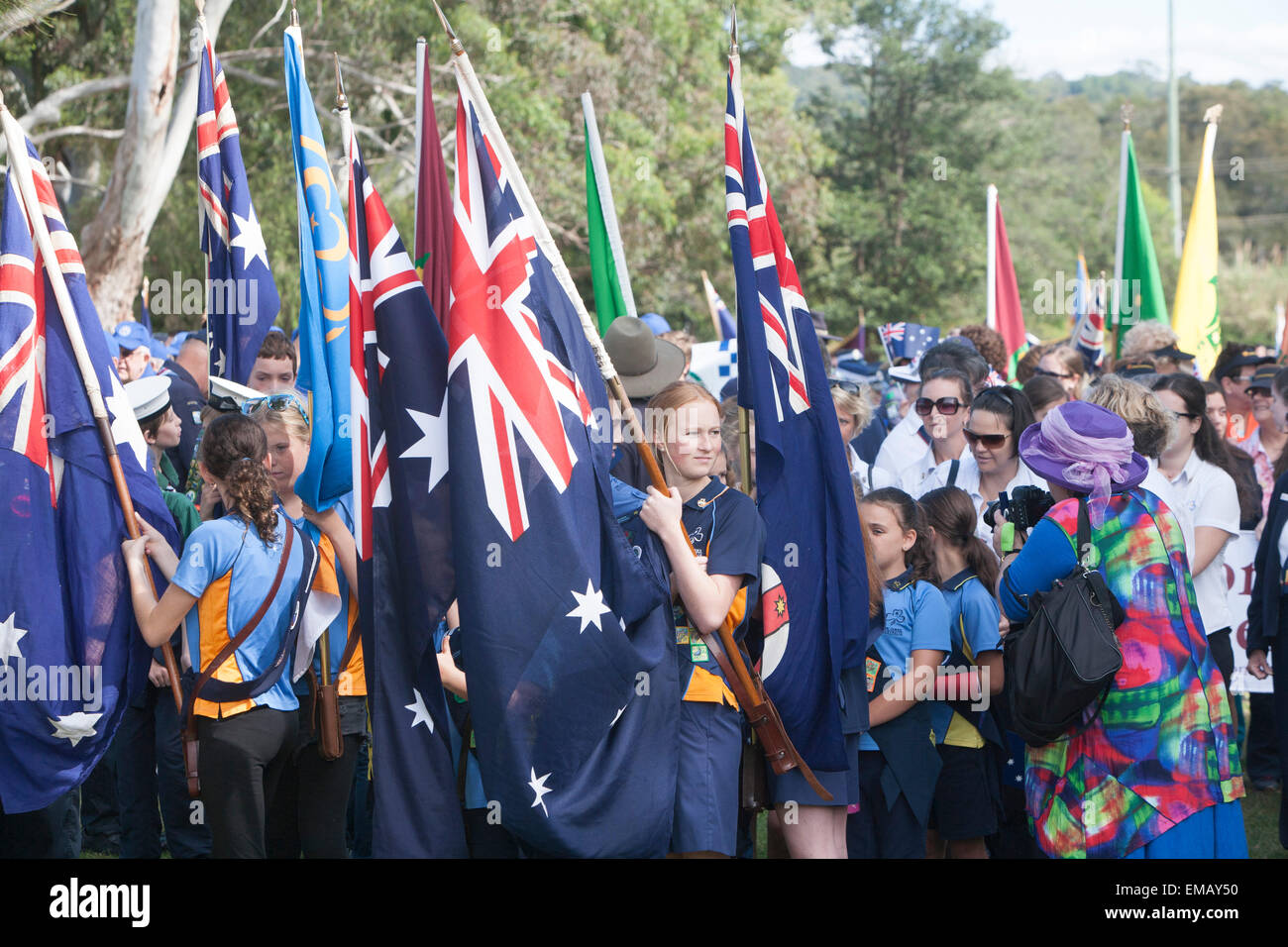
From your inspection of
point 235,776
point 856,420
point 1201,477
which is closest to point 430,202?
point 235,776

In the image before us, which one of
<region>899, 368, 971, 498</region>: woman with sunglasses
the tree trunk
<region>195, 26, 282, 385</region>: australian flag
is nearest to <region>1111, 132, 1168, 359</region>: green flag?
<region>899, 368, 971, 498</region>: woman with sunglasses

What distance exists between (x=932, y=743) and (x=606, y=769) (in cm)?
156

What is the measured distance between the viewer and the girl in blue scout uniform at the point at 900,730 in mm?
4699

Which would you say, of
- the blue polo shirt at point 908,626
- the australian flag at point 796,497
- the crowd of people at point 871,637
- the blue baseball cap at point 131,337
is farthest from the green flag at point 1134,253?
the blue baseball cap at point 131,337

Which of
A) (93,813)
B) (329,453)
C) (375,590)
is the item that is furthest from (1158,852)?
(93,813)

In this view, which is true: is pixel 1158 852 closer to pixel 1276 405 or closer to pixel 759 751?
pixel 759 751

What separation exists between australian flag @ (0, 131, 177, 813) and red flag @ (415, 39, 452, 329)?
3.77 ft

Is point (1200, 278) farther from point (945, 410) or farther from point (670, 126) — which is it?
point (670, 126)

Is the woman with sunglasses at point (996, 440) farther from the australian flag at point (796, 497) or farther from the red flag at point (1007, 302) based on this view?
the red flag at point (1007, 302)

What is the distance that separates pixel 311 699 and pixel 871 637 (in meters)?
1.92

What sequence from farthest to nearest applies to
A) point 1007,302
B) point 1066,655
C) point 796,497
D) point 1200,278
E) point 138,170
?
point 138,170
point 1007,302
point 1200,278
point 796,497
point 1066,655

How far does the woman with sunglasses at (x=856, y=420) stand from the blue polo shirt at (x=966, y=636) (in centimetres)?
136

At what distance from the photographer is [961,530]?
5012 mm

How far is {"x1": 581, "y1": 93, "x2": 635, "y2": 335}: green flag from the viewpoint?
6609 mm
